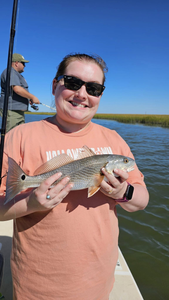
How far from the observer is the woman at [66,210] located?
1699 millimetres

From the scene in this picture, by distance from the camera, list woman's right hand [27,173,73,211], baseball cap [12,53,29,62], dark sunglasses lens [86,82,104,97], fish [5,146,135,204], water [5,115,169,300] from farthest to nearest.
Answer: baseball cap [12,53,29,62] < water [5,115,169,300] < dark sunglasses lens [86,82,104,97] < fish [5,146,135,204] < woman's right hand [27,173,73,211]

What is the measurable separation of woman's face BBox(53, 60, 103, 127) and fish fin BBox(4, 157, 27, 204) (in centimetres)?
71

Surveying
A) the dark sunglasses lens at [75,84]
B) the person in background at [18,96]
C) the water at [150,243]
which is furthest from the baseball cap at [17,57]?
the water at [150,243]

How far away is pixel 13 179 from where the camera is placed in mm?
1673

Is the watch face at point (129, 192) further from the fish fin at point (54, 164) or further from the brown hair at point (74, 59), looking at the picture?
the brown hair at point (74, 59)

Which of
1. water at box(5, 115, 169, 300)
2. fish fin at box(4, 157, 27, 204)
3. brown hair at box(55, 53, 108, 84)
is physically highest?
brown hair at box(55, 53, 108, 84)

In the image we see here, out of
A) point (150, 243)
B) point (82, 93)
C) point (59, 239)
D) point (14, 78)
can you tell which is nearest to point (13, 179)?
point (59, 239)

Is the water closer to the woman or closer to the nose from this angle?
the woman

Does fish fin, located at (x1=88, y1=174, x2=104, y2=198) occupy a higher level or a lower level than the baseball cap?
lower

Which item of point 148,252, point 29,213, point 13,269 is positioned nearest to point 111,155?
point 29,213

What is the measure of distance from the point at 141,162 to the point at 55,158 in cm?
1080

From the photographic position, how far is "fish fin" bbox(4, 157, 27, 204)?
5.32 feet

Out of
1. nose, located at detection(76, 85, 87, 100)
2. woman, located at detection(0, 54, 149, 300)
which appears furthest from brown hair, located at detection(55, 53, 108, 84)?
nose, located at detection(76, 85, 87, 100)

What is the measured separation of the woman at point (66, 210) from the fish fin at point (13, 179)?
13cm
